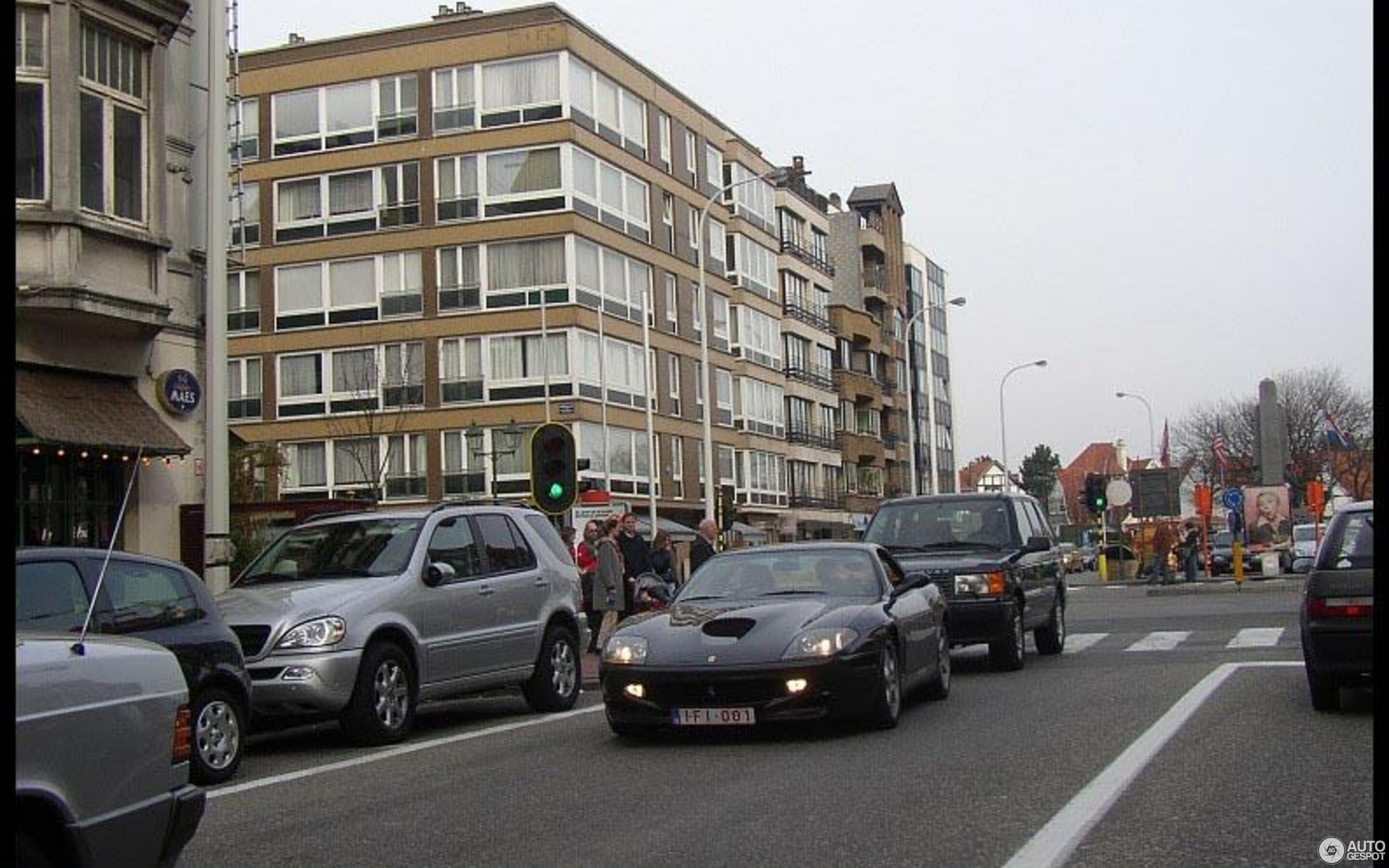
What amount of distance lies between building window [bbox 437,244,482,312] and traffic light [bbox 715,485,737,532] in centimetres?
1957

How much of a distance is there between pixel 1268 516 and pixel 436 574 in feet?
152

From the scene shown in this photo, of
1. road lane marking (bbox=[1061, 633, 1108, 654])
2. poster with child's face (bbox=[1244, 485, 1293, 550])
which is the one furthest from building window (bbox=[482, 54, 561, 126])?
road lane marking (bbox=[1061, 633, 1108, 654])

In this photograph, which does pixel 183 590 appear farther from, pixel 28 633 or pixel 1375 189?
pixel 1375 189

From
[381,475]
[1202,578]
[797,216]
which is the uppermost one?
[797,216]

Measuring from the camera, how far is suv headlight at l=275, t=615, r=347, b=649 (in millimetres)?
11984

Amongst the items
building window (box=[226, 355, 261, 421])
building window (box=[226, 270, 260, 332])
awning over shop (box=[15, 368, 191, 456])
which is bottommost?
awning over shop (box=[15, 368, 191, 456])

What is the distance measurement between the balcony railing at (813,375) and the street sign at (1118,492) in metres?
24.8

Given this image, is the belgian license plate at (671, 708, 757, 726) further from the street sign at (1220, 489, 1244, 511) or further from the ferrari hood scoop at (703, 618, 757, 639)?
the street sign at (1220, 489, 1244, 511)

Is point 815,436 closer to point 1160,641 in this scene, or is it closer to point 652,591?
point 1160,641

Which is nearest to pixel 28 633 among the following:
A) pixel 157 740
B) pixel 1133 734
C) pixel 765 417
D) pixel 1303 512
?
pixel 157 740

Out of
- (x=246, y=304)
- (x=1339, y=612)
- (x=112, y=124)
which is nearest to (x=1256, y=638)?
(x=1339, y=612)

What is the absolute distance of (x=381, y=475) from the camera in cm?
5309

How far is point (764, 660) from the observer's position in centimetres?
1123

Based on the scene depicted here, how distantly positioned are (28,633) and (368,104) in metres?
51.2
